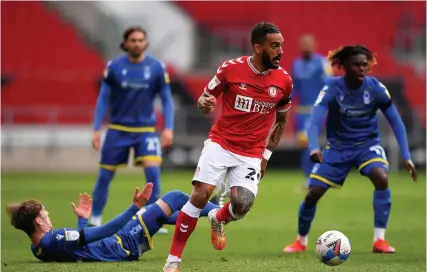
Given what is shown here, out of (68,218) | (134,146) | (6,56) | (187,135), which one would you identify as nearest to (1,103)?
(6,56)

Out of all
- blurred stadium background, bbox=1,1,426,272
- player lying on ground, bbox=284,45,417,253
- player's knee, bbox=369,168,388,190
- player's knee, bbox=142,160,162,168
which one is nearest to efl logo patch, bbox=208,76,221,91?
player lying on ground, bbox=284,45,417,253

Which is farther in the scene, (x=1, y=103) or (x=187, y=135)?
(x=1, y=103)

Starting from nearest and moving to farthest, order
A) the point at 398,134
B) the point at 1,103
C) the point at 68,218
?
the point at 398,134
the point at 68,218
the point at 1,103

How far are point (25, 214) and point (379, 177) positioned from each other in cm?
391

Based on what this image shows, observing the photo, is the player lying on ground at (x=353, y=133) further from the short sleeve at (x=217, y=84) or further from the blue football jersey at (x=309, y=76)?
the blue football jersey at (x=309, y=76)

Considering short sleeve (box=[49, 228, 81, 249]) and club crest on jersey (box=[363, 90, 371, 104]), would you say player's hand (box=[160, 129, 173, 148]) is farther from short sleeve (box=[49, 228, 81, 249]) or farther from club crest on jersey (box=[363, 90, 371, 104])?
short sleeve (box=[49, 228, 81, 249])

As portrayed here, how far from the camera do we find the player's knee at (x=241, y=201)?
25.8 ft

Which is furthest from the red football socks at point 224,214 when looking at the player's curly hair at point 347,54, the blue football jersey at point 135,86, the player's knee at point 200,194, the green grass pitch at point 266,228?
the blue football jersey at point 135,86

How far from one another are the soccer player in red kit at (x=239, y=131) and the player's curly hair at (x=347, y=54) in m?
1.98

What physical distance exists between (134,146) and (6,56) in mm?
18852

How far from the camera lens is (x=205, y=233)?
1215 centimetres

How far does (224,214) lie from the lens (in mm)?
8172

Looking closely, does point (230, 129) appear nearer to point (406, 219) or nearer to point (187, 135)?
point (406, 219)

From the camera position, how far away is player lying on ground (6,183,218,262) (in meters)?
8.23
